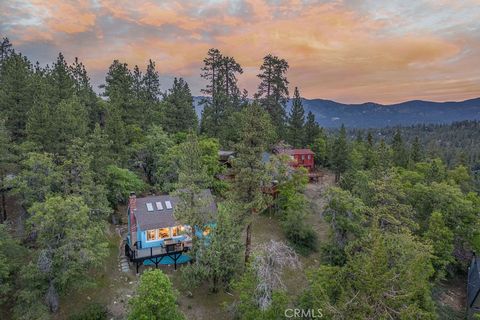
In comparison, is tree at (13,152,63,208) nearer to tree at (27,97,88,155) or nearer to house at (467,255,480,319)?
tree at (27,97,88,155)

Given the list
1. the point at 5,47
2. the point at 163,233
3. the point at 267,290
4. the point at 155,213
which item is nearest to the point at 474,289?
the point at 267,290

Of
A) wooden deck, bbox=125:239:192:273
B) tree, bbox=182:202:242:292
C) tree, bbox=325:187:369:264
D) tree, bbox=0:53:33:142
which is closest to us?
tree, bbox=182:202:242:292

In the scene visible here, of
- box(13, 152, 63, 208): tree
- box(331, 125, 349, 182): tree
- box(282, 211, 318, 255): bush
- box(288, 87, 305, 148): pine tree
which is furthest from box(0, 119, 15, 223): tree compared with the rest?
box(331, 125, 349, 182): tree

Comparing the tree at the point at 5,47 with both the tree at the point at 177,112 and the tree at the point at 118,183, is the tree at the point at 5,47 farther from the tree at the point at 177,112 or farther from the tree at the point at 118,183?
the tree at the point at 118,183

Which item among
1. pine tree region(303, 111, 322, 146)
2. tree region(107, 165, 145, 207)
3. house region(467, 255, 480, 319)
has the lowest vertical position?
house region(467, 255, 480, 319)

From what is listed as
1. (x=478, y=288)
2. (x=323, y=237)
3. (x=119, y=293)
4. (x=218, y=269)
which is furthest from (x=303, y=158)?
(x=119, y=293)

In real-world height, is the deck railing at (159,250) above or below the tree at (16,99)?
below

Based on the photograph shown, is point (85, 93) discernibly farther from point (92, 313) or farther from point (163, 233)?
point (92, 313)

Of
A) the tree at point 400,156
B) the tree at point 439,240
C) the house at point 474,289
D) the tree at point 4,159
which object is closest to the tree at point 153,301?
the tree at point 4,159
